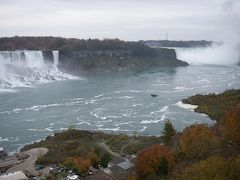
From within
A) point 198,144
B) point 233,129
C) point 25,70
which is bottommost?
point 25,70

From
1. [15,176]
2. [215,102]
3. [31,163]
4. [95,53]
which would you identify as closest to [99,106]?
[215,102]

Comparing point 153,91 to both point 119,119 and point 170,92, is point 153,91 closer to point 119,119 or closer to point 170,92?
point 170,92

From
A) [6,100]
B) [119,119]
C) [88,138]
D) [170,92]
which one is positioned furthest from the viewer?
[170,92]

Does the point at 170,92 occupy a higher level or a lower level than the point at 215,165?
lower

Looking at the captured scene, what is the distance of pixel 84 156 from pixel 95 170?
1967 mm

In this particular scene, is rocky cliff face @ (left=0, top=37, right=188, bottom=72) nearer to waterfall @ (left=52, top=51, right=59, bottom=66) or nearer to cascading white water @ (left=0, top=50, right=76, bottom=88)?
waterfall @ (left=52, top=51, right=59, bottom=66)

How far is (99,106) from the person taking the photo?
29.8m

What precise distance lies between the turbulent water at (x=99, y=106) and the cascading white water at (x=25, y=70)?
0.80 metres

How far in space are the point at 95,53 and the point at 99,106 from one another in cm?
3032

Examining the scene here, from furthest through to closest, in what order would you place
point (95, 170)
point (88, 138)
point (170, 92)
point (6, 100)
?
point (170, 92), point (6, 100), point (88, 138), point (95, 170)

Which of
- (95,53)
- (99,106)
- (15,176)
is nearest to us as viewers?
(15,176)

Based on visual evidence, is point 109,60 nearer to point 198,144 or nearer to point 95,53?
point 95,53

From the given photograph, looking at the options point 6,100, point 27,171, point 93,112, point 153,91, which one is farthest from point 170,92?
point 27,171

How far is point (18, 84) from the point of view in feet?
138
